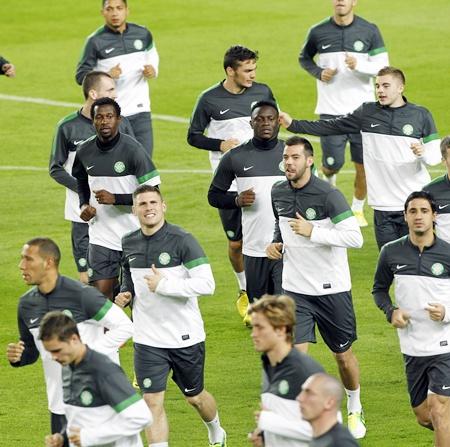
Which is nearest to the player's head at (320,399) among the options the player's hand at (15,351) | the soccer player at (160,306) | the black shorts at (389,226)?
the player's hand at (15,351)

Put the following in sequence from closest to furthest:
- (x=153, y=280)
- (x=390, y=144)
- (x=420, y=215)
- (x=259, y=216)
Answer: (x=420, y=215) → (x=153, y=280) → (x=259, y=216) → (x=390, y=144)

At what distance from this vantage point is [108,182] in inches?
549

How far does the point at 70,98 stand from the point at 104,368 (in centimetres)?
1683

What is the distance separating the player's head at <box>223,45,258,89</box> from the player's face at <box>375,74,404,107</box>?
1251mm

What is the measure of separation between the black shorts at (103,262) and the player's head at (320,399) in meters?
6.06

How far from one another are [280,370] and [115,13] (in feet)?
31.0

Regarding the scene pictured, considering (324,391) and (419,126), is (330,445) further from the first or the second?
(419,126)

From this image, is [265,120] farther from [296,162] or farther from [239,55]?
[239,55]

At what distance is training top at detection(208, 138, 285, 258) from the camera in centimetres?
1386

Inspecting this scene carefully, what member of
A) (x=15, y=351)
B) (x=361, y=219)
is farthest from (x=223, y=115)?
(x=15, y=351)

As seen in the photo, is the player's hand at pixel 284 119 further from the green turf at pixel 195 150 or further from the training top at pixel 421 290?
the training top at pixel 421 290

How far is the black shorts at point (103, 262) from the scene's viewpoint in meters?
14.1

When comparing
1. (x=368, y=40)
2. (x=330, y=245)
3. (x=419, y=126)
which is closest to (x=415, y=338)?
(x=330, y=245)

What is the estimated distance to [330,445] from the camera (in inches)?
323
